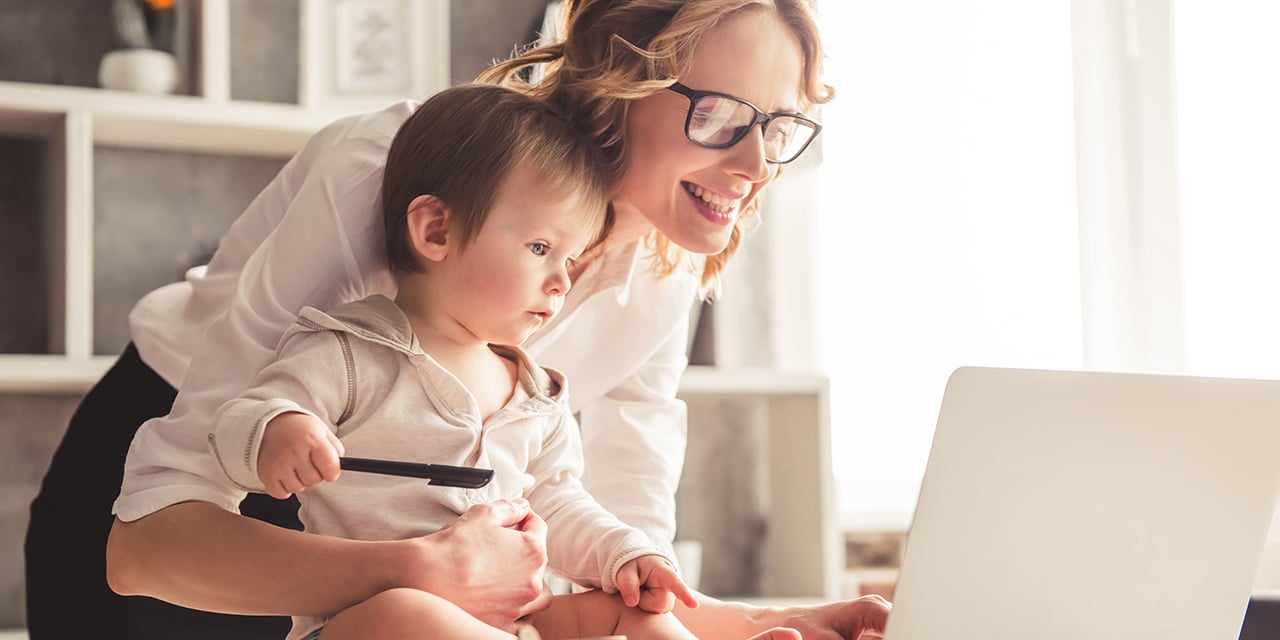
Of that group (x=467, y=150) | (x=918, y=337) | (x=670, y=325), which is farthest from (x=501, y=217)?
(x=918, y=337)

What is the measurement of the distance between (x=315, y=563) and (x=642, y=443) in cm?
69

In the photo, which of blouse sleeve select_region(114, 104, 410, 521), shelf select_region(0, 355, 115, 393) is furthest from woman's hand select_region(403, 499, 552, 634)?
shelf select_region(0, 355, 115, 393)

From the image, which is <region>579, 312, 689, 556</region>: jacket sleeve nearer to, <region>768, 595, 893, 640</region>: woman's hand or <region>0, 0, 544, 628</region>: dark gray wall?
<region>768, 595, 893, 640</region>: woman's hand

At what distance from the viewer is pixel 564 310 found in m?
1.61

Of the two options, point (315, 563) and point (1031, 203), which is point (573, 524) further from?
point (1031, 203)

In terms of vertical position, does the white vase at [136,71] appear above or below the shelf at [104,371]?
above

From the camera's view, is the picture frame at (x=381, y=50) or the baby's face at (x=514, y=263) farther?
the picture frame at (x=381, y=50)

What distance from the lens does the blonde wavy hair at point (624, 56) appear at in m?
1.39

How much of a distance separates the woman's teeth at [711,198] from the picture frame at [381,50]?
1.49 m

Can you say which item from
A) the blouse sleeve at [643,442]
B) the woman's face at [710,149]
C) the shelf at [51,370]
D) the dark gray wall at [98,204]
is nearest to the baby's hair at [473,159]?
the woman's face at [710,149]

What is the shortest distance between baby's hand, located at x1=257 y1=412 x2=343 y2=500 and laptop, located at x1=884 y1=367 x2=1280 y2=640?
0.47 metres

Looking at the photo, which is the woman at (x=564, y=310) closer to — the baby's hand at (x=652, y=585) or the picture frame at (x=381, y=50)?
the baby's hand at (x=652, y=585)

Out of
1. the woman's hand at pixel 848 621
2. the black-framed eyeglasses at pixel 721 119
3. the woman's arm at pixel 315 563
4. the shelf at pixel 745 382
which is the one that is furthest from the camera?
the shelf at pixel 745 382

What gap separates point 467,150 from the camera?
1.22 metres
